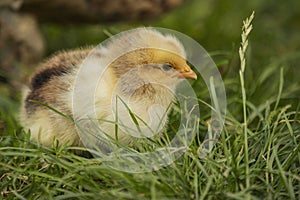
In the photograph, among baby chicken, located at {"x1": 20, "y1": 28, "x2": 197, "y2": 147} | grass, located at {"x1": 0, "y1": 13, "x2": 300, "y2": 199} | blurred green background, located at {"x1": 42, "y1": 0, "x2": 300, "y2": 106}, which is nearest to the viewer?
grass, located at {"x1": 0, "y1": 13, "x2": 300, "y2": 199}

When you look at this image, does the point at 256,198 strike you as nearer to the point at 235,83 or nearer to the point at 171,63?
the point at 171,63

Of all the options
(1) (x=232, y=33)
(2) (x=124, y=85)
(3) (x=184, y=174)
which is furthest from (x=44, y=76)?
(1) (x=232, y=33)

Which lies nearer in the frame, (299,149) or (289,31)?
(299,149)

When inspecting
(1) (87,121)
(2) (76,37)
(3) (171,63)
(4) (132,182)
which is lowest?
(4) (132,182)

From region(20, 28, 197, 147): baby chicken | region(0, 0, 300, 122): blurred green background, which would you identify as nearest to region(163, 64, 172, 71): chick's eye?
region(20, 28, 197, 147): baby chicken

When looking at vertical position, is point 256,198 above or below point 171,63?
below

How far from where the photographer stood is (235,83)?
271cm

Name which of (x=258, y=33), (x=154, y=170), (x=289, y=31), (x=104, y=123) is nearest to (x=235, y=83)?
(x=104, y=123)

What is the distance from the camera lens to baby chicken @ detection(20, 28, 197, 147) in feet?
6.82

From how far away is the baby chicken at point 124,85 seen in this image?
2.08m

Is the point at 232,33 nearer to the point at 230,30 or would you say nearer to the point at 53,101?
the point at 230,30

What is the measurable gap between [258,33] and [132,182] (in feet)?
8.02

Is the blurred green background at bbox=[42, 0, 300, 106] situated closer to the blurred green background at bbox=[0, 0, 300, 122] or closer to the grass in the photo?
the blurred green background at bbox=[0, 0, 300, 122]

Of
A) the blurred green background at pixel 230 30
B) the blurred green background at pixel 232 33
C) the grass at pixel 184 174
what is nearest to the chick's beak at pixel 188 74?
the grass at pixel 184 174
